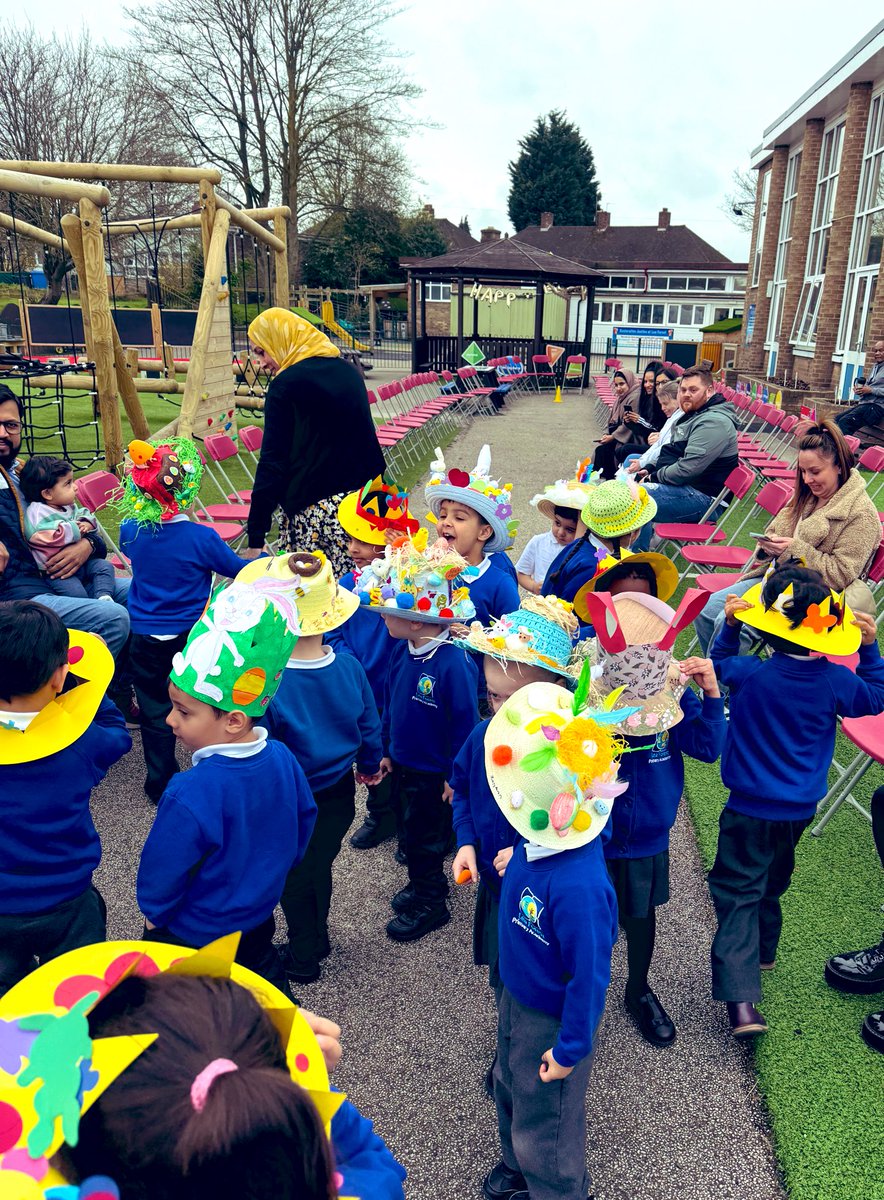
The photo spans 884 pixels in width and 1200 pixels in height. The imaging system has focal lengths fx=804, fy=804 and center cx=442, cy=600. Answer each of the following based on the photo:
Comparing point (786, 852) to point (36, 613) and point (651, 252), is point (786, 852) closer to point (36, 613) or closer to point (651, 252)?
point (36, 613)

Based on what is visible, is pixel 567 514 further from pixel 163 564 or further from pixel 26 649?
pixel 26 649

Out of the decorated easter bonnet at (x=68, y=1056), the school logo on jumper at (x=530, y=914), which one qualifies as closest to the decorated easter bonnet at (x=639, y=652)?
the school logo on jumper at (x=530, y=914)

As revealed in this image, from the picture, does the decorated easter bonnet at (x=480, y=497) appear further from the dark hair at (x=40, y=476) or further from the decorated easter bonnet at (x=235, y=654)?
the dark hair at (x=40, y=476)

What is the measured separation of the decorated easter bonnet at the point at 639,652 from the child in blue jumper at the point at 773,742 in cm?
45

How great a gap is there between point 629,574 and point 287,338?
247cm

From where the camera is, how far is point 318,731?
112 inches

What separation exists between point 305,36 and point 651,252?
29.6 meters

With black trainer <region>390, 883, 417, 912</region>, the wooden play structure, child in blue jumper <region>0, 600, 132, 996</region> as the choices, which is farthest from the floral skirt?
the wooden play structure

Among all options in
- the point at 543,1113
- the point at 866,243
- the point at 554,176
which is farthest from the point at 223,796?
the point at 554,176

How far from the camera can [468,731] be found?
10.1 feet

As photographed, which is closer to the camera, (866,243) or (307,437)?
(307,437)

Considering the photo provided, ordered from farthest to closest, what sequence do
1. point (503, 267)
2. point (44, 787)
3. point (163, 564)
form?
point (503, 267), point (163, 564), point (44, 787)

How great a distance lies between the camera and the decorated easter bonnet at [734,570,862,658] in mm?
2547

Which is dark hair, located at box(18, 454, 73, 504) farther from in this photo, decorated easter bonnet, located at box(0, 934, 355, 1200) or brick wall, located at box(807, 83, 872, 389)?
brick wall, located at box(807, 83, 872, 389)
